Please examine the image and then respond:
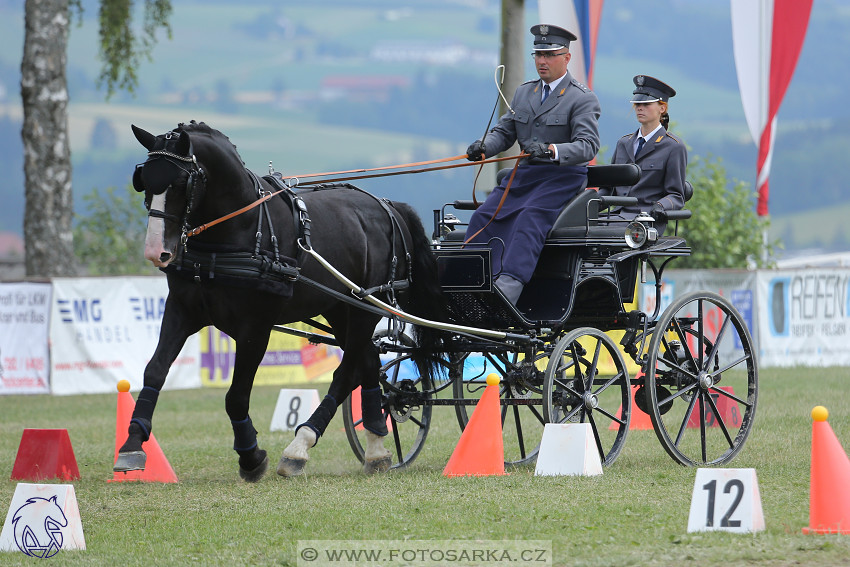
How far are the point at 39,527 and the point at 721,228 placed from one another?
15.3 meters

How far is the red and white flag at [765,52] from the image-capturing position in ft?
49.9

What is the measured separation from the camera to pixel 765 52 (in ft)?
50.7

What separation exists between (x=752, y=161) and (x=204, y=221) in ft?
357

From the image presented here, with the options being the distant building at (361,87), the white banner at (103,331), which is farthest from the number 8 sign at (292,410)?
the distant building at (361,87)

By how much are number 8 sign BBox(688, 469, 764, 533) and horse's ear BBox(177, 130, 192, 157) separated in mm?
3091

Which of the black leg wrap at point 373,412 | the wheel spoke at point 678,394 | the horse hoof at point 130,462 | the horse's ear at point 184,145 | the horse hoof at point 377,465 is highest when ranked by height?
the horse's ear at point 184,145

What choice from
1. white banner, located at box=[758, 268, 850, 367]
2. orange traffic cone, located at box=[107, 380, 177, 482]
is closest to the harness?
orange traffic cone, located at box=[107, 380, 177, 482]

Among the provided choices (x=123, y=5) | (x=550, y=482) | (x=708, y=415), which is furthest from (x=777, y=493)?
(x=123, y=5)

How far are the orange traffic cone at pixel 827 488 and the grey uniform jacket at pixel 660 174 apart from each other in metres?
3.07

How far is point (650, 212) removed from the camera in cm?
775

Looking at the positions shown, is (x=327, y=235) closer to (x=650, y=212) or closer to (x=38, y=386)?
(x=650, y=212)

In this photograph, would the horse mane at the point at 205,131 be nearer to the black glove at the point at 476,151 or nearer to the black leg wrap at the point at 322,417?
the black glove at the point at 476,151

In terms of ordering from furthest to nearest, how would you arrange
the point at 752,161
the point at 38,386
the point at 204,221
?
the point at 752,161 < the point at 38,386 < the point at 204,221

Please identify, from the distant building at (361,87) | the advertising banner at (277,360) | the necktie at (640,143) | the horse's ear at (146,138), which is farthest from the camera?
the distant building at (361,87)
